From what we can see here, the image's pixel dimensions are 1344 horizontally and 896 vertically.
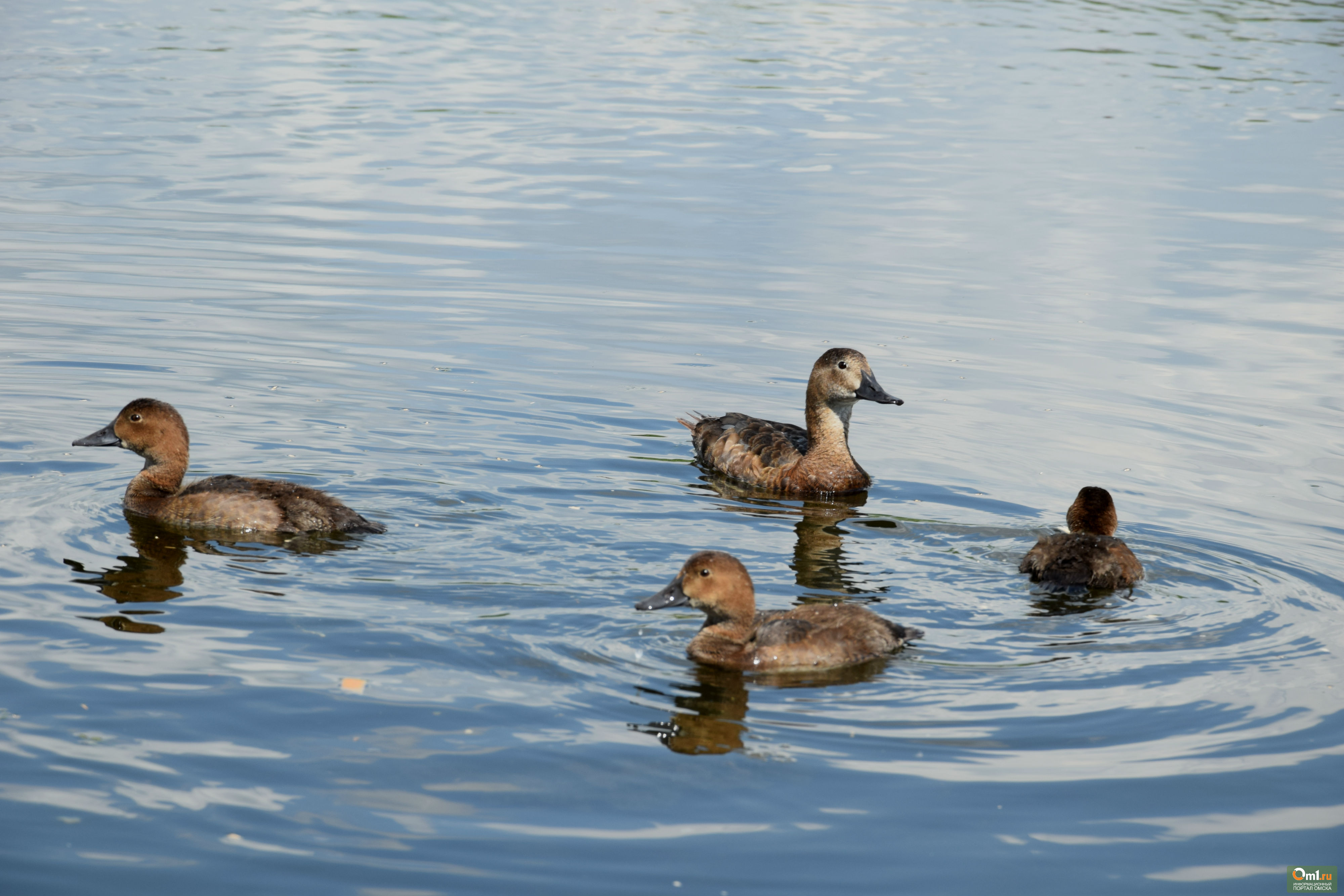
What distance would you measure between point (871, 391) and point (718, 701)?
17.4 ft

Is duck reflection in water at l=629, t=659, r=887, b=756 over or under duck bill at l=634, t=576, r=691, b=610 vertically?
under

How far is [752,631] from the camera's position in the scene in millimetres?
7824

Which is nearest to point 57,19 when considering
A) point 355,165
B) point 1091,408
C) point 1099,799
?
point 355,165

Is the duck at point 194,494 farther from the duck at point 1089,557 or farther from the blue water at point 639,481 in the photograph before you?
the duck at point 1089,557

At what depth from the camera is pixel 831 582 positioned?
30.3ft

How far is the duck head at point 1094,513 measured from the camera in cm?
948

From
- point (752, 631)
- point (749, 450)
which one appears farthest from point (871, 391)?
point (752, 631)

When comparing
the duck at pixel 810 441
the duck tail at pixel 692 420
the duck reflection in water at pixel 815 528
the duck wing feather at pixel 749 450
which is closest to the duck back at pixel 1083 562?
the duck reflection in water at pixel 815 528

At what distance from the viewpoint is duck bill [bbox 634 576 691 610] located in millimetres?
7715

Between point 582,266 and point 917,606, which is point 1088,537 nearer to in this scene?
point 917,606

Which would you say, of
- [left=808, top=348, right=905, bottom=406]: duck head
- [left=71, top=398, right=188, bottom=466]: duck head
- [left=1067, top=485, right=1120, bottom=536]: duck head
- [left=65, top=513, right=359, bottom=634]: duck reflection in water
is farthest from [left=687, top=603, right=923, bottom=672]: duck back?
[left=808, top=348, right=905, bottom=406]: duck head

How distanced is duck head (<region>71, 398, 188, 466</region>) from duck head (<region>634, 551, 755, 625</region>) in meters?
3.93

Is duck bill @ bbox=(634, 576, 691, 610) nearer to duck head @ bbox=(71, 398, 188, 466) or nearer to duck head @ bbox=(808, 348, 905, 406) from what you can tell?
duck head @ bbox=(71, 398, 188, 466)

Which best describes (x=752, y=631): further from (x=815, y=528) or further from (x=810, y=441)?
(x=810, y=441)
